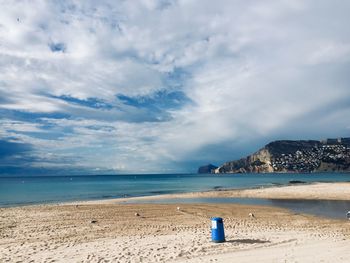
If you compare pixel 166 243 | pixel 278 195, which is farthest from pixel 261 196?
pixel 166 243

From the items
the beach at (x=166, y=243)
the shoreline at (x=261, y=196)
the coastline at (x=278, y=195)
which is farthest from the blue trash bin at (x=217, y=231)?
the coastline at (x=278, y=195)

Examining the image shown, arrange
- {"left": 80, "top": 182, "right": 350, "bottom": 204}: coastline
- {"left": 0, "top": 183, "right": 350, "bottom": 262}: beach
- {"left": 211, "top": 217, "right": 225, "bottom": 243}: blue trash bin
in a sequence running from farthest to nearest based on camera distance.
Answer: {"left": 80, "top": 182, "right": 350, "bottom": 204}: coastline, {"left": 211, "top": 217, "right": 225, "bottom": 243}: blue trash bin, {"left": 0, "top": 183, "right": 350, "bottom": 262}: beach

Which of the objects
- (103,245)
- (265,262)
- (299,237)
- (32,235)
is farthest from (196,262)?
(32,235)

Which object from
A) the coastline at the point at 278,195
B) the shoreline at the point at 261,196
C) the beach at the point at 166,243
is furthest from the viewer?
the coastline at the point at 278,195

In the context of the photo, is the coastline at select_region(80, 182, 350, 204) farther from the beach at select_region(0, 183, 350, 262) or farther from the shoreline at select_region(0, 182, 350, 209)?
the beach at select_region(0, 183, 350, 262)

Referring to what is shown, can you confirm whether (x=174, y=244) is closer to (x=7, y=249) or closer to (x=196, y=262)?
(x=196, y=262)

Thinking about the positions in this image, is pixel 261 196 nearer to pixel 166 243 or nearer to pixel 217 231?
pixel 217 231

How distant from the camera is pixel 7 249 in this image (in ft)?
48.6

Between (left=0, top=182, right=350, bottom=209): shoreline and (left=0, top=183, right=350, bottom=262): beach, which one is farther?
(left=0, top=182, right=350, bottom=209): shoreline

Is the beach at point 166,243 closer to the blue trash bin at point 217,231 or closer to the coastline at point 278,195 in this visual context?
the blue trash bin at point 217,231

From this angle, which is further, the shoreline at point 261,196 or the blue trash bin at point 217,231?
the shoreline at point 261,196

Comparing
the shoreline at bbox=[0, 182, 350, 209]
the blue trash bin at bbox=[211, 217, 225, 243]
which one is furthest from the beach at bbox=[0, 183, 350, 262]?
the shoreline at bbox=[0, 182, 350, 209]

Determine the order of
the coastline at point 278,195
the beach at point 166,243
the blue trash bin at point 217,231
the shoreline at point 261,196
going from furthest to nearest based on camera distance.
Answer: the coastline at point 278,195 < the shoreline at point 261,196 < the blue trash bin at point 217,231 < the beach at point 166,243

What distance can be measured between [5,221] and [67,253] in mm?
13978
